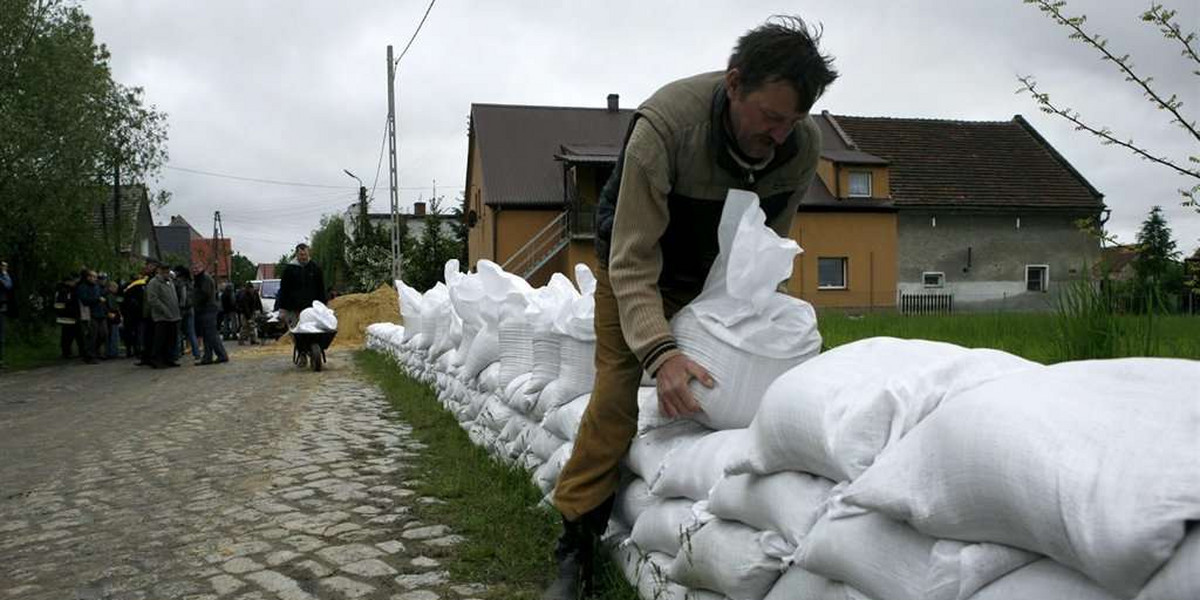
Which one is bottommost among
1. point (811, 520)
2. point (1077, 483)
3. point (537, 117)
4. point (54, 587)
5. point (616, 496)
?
point (54, 587)

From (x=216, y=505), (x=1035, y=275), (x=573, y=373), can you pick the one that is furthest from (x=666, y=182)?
(x=1035, y=275)

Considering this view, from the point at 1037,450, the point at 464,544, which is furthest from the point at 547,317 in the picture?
the point at 1037,450

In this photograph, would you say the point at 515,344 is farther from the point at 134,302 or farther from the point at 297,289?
the point at 134,302

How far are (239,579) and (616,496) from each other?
4.31 feet

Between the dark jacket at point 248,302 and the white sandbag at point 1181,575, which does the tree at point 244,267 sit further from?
the white sandbag at point 1181,575

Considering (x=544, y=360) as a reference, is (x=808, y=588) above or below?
below

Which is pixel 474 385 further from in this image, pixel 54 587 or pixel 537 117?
pixel 537 117

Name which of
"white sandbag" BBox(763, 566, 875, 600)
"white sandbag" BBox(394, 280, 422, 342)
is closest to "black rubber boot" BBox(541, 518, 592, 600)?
"white sandbag" BBox(763, 566, 875, 600)

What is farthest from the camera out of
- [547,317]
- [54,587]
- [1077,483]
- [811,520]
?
[547,317]

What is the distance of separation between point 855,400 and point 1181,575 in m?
0.71

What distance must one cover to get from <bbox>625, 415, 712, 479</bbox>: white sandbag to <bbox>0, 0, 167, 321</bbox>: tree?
16.5 m

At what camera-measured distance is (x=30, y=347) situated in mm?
16938

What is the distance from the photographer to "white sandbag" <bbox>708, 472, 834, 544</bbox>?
180 centimetres

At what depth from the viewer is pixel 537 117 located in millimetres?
33219
